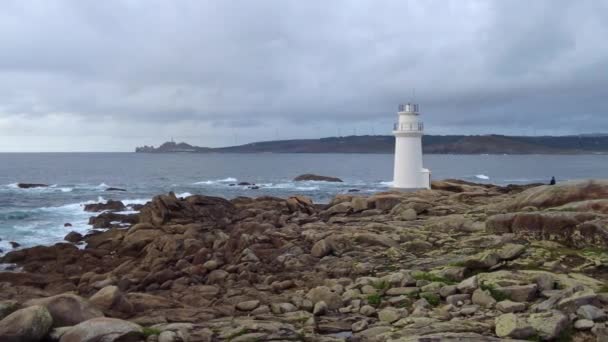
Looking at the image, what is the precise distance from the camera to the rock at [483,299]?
10.3 m

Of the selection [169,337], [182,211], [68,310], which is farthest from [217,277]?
[182,211]

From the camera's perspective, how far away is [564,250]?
13.6 meters

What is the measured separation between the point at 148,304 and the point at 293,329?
155 inches

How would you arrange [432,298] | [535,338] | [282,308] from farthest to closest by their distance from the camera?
[282,308], [432,298], [535,338]

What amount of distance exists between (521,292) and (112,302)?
8031 mm

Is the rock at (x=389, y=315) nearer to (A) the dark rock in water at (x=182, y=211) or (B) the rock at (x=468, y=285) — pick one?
(B) the rock at (x=468, y=285)

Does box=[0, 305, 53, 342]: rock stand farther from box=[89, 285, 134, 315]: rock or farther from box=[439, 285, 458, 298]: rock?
box=[439, 285, 458, 298]: rock

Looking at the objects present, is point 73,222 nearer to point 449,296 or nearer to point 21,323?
point 21,323

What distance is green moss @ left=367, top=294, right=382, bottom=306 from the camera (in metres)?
11.3

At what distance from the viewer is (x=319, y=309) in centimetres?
1096

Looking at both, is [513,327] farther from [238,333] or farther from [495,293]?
[238,333]

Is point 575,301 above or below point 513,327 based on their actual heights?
above

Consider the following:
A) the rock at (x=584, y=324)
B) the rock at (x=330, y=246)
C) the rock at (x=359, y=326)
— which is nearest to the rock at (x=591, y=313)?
the rock at (x=584, y=324)

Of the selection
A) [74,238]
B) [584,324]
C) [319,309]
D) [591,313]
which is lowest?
[74,238]
